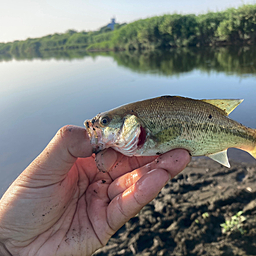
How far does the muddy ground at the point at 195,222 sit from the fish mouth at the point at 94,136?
2.74 metres

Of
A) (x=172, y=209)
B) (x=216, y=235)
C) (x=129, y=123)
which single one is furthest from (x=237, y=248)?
(x=129, y=123)

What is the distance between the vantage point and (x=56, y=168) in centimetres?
252

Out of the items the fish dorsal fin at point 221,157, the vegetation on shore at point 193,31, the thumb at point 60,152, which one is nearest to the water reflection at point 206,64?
the vegetation on shore at point 193,31

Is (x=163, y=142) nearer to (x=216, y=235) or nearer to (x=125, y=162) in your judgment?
(x=125, y=162)

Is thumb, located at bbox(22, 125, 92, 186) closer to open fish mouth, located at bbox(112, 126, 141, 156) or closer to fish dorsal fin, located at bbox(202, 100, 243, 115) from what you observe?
open fish mouth, located at bbox(112, 126, 141, 156)

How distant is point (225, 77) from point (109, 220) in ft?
62.1

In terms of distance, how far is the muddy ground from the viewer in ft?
13.2

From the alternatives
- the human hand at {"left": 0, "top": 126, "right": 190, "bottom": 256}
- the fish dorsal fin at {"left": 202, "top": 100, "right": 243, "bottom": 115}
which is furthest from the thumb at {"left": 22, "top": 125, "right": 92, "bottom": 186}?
the fish dorsal fin at {"left": 202, "top": 100, "right": 243, "bottom": 115}

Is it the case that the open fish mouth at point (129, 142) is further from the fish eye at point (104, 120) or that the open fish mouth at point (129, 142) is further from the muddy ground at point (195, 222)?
the muddy ground at point (195, 222)

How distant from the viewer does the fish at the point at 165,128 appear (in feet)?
8.79

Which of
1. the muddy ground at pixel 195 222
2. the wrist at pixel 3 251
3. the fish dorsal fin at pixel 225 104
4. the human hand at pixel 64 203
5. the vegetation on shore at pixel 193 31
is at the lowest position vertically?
the muddy ground at pixel 195 222

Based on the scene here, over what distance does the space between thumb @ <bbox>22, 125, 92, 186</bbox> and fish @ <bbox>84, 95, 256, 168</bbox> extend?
16cm

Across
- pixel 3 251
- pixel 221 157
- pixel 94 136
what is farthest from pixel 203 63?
pixel 3 251

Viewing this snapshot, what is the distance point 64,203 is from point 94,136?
1068 mm
